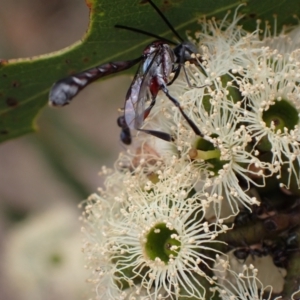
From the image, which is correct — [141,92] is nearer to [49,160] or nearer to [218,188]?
[218,188]

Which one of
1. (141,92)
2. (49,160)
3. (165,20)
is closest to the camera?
(141,92)

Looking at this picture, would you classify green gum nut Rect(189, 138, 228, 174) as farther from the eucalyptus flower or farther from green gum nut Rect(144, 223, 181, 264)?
green gum nut Rect(144, 223, 181, 264)

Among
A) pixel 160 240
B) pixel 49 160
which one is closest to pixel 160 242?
pixel 160 240

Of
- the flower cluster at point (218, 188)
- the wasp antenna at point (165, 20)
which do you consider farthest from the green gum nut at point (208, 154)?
the wasp antenna at point (165, 20)

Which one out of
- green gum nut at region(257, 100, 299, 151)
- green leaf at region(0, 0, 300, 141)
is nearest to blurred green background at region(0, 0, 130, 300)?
green leaf at region(0, 0, 300, 141)

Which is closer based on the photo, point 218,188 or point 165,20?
point 218,188

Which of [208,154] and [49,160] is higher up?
[49,160]
